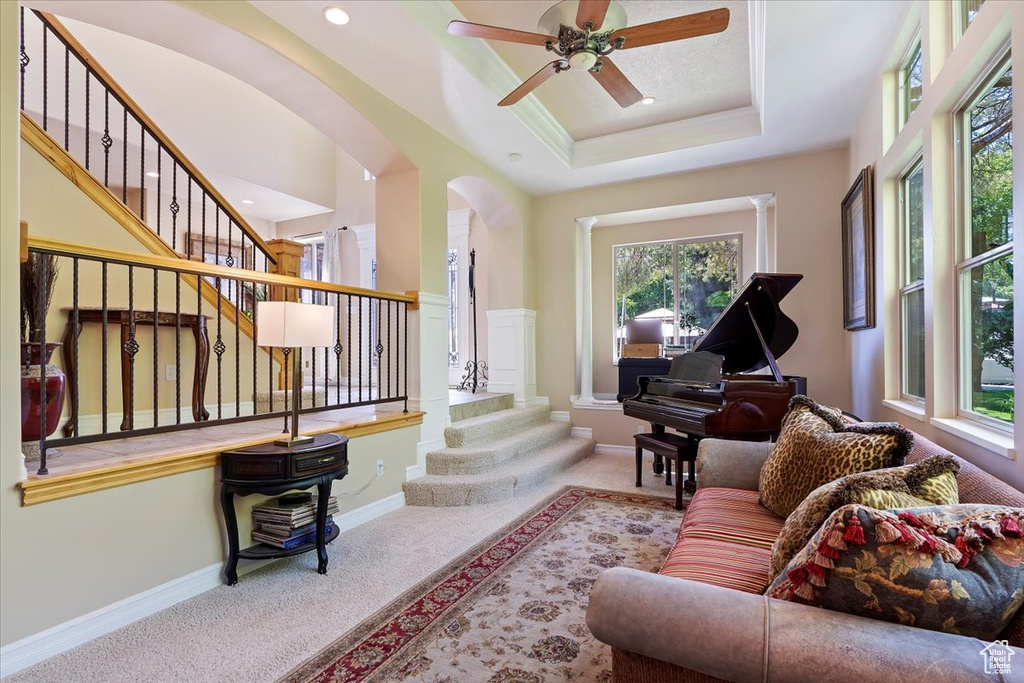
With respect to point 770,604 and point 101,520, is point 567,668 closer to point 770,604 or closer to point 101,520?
point 770,604

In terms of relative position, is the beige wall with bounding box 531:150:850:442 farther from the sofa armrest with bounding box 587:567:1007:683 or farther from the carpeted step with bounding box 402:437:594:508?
the sofa armrest with bounding box 587:567:1007:683

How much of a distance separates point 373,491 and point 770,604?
2948 millimetres

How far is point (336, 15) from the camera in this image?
9.02ft

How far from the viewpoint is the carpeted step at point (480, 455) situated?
157 inches

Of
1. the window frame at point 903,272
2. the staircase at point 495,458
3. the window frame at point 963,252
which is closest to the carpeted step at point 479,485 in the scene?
the staircase at point 495,458

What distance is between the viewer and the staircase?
3.73 metres

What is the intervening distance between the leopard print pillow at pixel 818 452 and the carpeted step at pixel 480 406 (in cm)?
293

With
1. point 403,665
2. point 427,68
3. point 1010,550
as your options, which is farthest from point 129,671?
point 427,68

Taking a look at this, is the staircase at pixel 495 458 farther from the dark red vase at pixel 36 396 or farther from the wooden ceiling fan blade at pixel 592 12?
the wooden ceiling fan blade at pixel 592 12

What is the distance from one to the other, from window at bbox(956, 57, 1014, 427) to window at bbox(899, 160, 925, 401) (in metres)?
0.64

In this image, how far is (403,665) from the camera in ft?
5.94

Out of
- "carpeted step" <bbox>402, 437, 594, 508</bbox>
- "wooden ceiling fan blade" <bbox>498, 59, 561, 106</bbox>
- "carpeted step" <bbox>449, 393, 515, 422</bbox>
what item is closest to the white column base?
"carpeted step" <bbox>449, 393, 515, 422</bbox>

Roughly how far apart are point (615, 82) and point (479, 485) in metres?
2.92

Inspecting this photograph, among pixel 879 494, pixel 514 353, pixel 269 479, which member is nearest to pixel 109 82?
pixel 269 479
